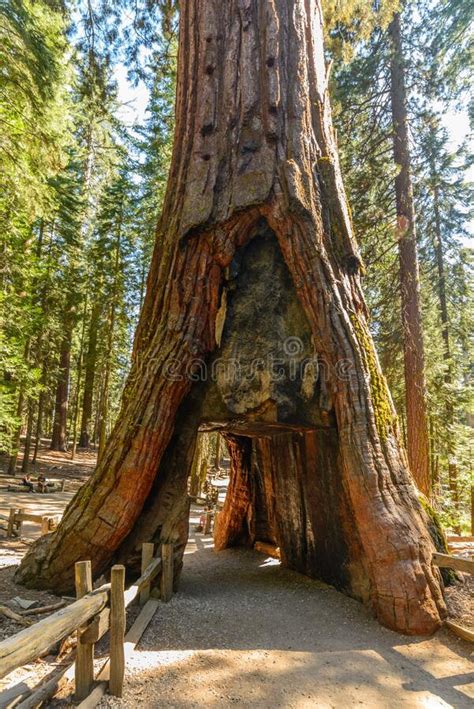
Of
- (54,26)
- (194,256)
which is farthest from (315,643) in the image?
(54,26)

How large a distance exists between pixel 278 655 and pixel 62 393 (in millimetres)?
21577

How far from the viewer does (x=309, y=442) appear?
20.8 ft

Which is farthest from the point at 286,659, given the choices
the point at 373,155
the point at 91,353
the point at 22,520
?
the point at 91,353

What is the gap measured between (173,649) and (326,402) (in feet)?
10.6

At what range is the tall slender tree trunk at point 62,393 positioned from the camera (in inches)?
887

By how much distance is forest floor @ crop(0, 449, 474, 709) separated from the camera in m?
3.50

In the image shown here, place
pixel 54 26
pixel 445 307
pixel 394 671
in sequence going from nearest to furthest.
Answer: pixel 394 671
pixel 54 26
pixel 445 307

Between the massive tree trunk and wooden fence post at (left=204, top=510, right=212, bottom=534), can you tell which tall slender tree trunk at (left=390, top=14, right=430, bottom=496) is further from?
wooden fence post at (left=204, top=510, right=212, bottom=534)

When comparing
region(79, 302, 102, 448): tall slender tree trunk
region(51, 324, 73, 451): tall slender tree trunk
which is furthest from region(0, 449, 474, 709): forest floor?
region(51, 324, 73, 451): tall slender tree trunk

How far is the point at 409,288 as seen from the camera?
982 centimetres

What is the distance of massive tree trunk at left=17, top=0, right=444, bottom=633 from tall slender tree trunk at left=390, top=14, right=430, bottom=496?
379 centimetres

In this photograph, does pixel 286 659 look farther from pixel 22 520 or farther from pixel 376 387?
pixel 22 520

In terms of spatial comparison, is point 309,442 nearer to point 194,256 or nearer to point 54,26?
point 194,256

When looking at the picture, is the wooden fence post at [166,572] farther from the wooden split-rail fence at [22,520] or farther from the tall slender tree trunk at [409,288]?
the tall slender tree trunk at [409,288]
